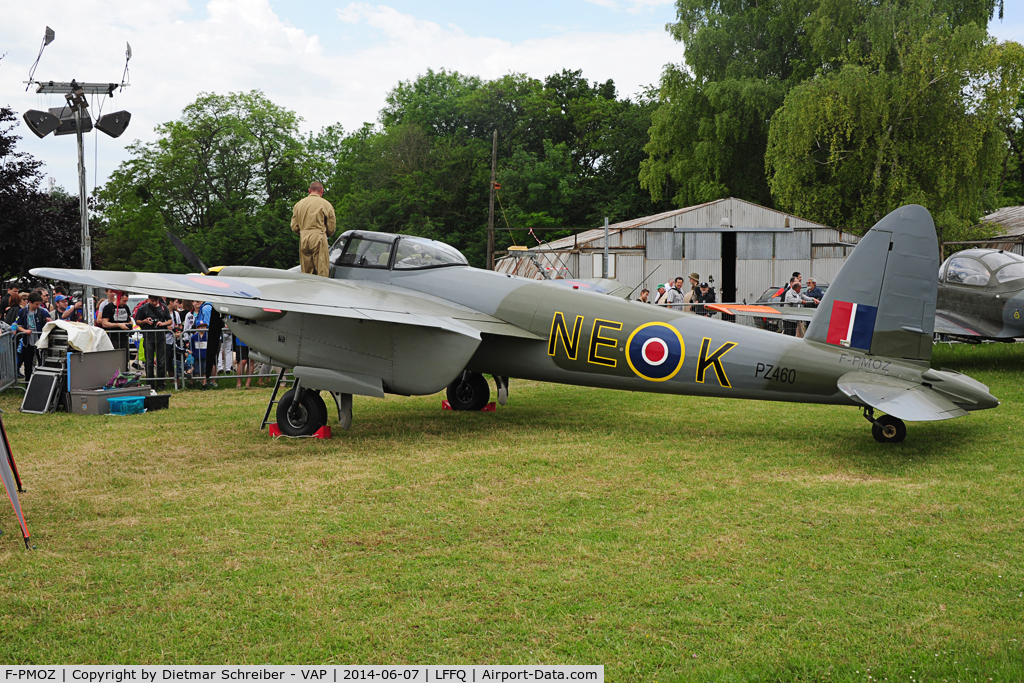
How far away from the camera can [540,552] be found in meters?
5.24

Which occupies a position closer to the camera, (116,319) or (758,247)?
(116,319)

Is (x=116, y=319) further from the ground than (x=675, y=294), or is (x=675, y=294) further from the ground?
(x=675, y=294)

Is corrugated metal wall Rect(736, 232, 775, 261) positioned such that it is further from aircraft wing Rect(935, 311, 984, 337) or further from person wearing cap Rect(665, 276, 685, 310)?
aircraft wing Rect(935, 311, 984, 337)

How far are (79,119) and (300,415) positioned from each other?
1053 centimetres

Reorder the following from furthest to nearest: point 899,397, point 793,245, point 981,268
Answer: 1. point 793,245
2. point 981,268
3. point 899,397

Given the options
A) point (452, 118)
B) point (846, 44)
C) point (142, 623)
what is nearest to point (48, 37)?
point (142, 623)

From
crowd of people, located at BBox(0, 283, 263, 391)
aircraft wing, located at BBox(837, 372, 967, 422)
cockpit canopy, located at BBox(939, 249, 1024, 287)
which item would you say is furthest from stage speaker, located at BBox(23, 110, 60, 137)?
cockpit canopy, located at BBox(939, 249, 1024, 287)

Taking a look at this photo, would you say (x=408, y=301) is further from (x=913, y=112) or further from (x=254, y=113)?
(x=254, y=113)

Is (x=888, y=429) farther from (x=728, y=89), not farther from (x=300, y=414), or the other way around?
(x=728, y=89)

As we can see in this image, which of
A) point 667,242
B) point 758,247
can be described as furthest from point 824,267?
point 667,242

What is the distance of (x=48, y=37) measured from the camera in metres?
16.1

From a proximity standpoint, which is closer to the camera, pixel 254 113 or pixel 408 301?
pixel 408 301

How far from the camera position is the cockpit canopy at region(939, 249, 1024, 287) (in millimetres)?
14242

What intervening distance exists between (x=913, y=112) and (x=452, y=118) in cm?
4423
